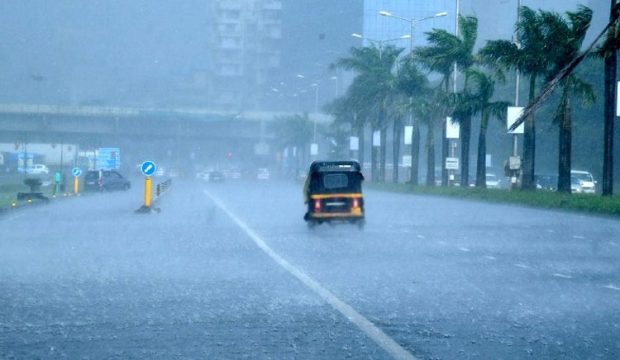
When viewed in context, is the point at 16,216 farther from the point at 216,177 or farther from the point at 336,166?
the point at 216,177

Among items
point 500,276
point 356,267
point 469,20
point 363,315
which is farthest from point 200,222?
point 469,20

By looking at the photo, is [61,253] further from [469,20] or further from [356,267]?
[469,20]

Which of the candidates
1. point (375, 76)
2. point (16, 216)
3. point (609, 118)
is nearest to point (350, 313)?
point (16, 216)

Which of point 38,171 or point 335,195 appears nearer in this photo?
point 335,195

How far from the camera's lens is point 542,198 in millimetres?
46531

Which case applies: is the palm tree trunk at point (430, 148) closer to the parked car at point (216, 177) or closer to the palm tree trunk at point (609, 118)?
the palm tree trunk at point (609, 118)

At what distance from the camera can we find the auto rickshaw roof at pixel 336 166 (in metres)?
29.9

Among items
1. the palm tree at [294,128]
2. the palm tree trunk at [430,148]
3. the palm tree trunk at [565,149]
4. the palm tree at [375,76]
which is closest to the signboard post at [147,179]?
the palm tree trunk at [565,149]

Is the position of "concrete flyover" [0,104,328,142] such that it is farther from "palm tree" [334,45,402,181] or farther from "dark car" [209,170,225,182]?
"palm tree" [334,45,402,181]

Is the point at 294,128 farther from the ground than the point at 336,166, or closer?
farther from the ground

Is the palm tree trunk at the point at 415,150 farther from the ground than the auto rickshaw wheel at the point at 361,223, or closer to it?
farther from the ground

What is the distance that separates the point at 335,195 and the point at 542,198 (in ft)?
64.3

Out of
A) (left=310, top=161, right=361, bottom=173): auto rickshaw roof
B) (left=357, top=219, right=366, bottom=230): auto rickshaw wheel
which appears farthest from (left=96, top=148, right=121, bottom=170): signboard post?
(left=357, top=219, right=366, bottom=230): auto rickshaw wheel

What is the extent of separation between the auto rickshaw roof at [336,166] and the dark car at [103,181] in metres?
46.4
